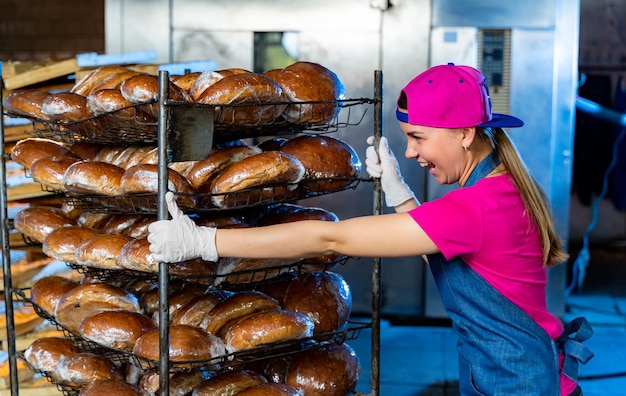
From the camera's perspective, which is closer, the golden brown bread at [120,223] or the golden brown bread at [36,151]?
the golden brown bread at [120,223]

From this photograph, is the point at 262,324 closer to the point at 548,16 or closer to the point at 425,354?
the point at 425,354

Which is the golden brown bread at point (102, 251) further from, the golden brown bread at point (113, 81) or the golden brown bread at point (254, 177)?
the golden brown bread at point (113, 81)

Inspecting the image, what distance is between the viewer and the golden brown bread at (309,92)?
2.43m

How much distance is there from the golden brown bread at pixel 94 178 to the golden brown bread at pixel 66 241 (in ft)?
0.61

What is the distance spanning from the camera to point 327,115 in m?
2.52

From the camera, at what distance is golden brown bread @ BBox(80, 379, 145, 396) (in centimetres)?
232

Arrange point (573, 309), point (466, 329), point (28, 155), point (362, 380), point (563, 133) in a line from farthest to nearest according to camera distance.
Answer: point (573, 309) → point (563, 133) → point (362, 380) → point (28, 155) → point (466, 329)

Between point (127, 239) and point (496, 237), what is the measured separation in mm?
1134

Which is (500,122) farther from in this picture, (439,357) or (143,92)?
(439,357)

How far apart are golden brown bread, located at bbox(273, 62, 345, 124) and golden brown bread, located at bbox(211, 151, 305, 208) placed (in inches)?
7.3

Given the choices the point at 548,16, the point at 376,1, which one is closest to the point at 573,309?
the point at 548,16

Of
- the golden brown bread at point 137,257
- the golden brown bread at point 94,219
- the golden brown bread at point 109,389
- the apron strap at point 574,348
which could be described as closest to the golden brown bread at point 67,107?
the golden brown bread at point 94,219

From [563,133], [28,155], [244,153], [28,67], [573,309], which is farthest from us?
[573,309]

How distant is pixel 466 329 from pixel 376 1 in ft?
11.2
